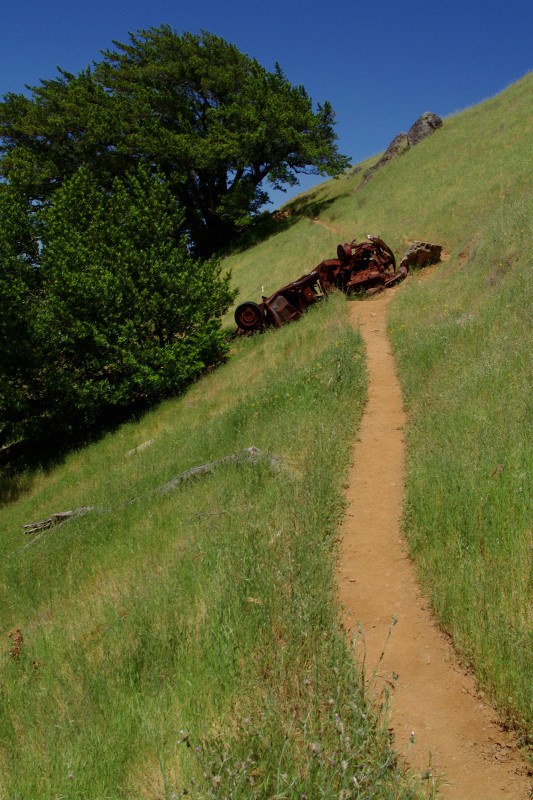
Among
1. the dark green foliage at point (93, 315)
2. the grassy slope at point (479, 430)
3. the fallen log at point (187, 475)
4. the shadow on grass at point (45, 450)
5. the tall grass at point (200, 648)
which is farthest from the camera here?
the dark green foliage at point (93, 315)

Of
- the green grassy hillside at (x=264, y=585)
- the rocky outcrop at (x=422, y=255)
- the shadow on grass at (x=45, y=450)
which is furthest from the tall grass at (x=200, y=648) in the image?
the rocky outcrop at (x=422, y=255)

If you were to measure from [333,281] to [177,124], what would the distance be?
92.5ft

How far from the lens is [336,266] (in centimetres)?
1688

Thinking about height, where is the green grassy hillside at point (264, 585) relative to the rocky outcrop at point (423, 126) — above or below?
below

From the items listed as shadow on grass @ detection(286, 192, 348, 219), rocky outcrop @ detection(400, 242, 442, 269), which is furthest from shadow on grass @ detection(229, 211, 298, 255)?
rocky outcrop @ detection(400, 242, 442, 269)

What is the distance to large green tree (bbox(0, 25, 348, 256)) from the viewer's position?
33.0 m

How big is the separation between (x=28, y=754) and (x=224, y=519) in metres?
2.75

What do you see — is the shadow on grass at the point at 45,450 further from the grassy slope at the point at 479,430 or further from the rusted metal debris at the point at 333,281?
the grassy slope at the point at 479,430

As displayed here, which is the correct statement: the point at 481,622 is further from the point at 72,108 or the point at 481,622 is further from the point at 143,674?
the point at 72,108

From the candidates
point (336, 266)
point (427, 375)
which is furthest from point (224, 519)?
point (336, 266)

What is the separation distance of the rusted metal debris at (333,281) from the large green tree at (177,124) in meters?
21.6

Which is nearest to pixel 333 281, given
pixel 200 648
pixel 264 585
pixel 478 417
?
pixel 478 417

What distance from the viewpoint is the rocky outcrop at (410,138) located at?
35656 millimetres

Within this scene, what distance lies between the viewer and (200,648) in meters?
3.39
